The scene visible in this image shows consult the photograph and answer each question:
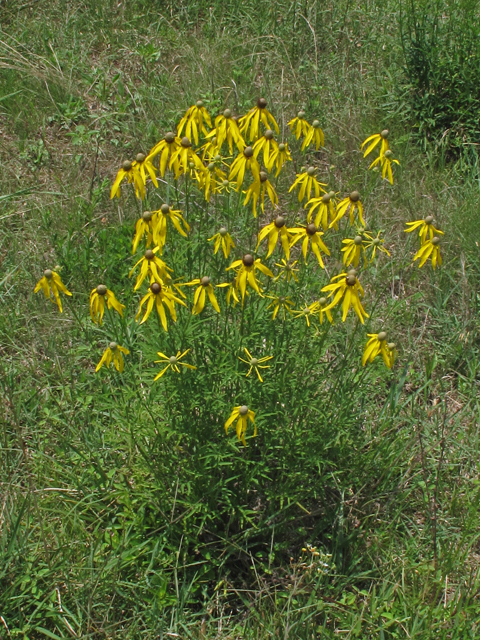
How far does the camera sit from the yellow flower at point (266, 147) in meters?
2.03

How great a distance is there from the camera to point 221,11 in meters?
5.00

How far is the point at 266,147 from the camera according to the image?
2.06m

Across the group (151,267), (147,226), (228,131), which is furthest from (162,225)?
(228,131)

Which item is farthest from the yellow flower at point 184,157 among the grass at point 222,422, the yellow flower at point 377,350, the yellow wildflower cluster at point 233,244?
the yellow flower at point 377,350

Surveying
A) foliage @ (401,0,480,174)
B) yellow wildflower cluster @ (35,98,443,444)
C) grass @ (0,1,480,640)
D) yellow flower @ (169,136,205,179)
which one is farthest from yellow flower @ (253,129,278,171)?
foliage @ (401,0,480,174)

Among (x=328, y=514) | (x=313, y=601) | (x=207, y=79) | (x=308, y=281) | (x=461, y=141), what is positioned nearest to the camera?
(x=313, y=601)

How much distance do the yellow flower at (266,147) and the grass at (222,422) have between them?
0.95ft

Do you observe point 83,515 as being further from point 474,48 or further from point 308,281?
point 474,48

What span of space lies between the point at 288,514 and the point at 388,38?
3697 mm

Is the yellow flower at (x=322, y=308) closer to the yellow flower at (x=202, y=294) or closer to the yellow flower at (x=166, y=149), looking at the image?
the yellow flower at (x=202, y=294)

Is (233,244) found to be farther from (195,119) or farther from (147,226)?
(195,119)

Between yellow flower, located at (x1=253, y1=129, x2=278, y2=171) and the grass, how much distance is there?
29cm

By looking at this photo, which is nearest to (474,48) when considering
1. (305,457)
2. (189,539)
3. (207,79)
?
(207,79)

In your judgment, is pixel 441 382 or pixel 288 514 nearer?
pixel 288 514
